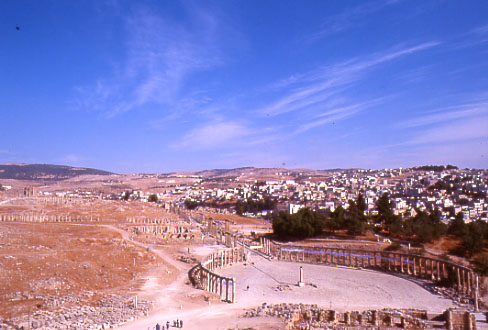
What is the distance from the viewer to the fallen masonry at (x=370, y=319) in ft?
65.6

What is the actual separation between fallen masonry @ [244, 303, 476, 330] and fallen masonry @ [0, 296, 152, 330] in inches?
254

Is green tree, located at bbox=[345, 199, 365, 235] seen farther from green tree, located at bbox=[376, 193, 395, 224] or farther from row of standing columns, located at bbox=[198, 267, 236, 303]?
row of standing columns, located at bbox=[198, 267, 236, 303]

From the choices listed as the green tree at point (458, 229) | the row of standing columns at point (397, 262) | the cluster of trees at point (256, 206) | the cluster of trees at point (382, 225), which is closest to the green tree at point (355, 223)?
the cluster of trees at point (382, 225)

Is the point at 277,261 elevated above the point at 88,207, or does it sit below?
below

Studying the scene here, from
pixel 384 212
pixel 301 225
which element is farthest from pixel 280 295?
pixel 384 212

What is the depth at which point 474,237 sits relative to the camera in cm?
4306

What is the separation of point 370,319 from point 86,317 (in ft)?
48.5

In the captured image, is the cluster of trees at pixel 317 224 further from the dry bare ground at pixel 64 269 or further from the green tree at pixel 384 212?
the dry bare ground at pixel 64 269

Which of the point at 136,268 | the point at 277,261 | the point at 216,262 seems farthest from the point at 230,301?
the point at 277,261

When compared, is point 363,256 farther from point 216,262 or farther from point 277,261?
point 216,262

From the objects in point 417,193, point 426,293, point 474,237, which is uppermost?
point 417,193

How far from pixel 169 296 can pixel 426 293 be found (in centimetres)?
1931

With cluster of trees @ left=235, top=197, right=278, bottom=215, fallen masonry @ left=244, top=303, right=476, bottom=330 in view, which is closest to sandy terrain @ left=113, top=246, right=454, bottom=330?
fallen masonry @ left=244, top=303, right=476, bottom=330

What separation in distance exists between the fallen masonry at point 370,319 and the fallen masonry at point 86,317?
21.2 ft
